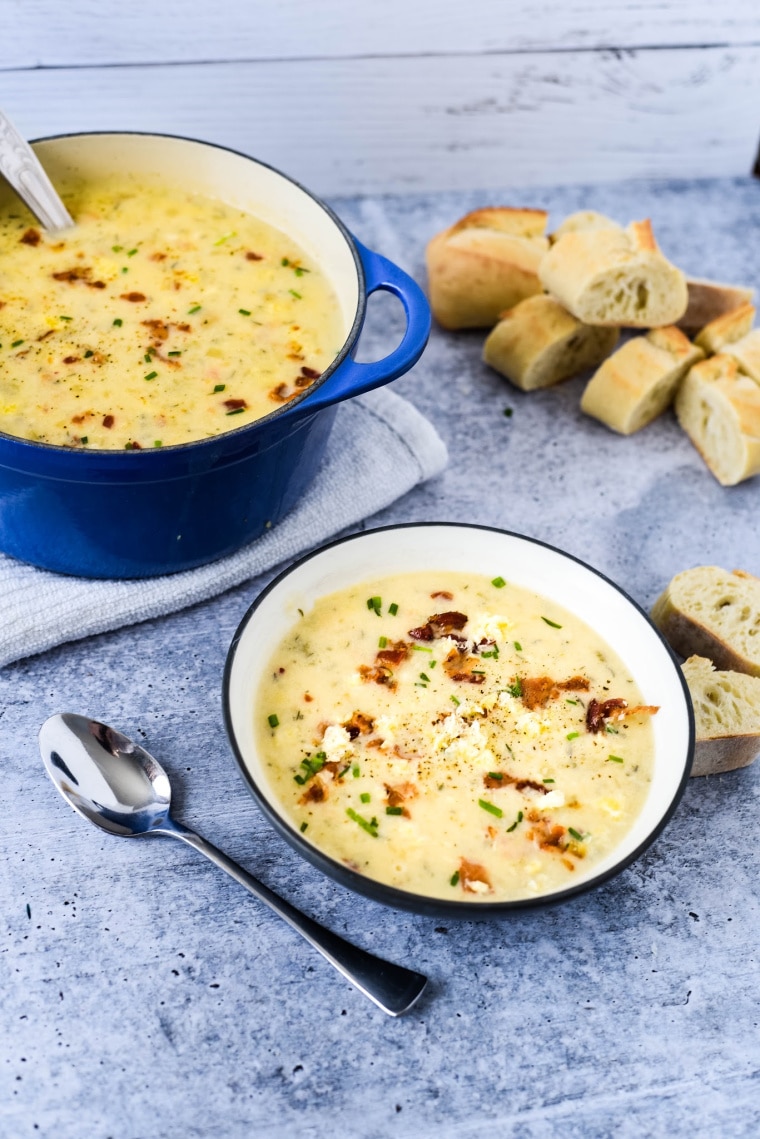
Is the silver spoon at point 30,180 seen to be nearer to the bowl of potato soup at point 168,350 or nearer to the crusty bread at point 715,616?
the bowl of potato soup at point 168,350

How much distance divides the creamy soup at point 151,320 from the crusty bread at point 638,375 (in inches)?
26.8

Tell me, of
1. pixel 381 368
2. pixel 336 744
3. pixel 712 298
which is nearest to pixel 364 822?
pixel 336 744

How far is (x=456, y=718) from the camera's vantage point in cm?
181

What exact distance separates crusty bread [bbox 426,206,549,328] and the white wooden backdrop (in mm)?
539

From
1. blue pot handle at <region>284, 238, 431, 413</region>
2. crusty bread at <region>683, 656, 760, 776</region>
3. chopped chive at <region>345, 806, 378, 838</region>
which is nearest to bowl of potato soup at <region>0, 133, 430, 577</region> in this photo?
blue pot handle at <region>284, 238, 431, 413</region>

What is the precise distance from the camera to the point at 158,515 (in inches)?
77.8

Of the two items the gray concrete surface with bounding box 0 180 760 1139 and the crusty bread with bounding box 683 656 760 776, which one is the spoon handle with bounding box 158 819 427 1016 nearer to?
the gray concrete surface with bounding box 0 180 760 1139

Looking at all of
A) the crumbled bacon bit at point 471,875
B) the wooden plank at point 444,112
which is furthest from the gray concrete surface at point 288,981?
the wooden plank at point 444,112

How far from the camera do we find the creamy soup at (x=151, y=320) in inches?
79.5

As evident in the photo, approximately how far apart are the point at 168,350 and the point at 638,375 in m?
1.05

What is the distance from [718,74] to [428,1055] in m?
2.76

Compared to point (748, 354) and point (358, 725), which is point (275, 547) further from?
point (748, 354)

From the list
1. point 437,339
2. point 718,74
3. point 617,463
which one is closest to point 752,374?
point 617,463

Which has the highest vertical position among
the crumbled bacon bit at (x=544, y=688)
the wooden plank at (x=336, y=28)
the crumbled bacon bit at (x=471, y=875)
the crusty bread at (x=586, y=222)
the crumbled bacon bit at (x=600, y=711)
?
the wooden plank at (x=336, y=28)
